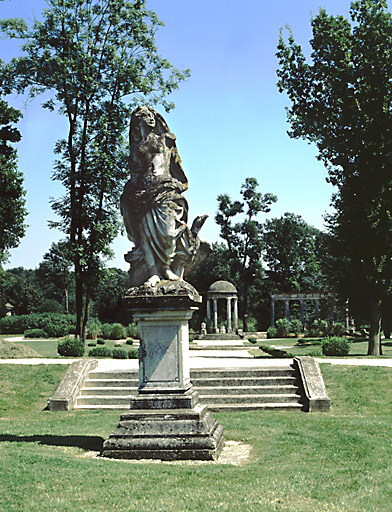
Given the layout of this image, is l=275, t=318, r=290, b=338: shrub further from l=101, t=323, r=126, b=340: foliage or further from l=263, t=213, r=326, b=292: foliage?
→ l=263, t=213, r=326, b=292: foliage

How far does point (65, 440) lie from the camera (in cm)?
827

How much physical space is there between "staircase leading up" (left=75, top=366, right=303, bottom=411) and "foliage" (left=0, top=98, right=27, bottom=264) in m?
17.0

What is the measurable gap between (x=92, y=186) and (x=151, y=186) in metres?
16.5

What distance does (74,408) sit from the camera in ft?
39.0

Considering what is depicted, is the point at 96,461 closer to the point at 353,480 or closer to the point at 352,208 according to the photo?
the point at 353,480

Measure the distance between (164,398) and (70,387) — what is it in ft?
18.5

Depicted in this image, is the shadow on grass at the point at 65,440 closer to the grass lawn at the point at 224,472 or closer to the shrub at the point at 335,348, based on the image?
the grass lawn at the point at 224,472

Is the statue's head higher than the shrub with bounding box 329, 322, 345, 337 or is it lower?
higher

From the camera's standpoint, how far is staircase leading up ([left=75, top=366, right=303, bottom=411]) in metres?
11.7

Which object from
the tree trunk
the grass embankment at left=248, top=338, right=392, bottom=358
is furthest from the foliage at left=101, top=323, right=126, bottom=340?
the tree trunk

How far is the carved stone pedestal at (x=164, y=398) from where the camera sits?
7027mm

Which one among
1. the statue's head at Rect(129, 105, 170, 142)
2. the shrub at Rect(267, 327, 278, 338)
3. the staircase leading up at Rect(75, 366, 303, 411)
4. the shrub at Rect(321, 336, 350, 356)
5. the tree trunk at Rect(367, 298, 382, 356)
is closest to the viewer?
the statue's head at Rect(129, 105, 170, 142)

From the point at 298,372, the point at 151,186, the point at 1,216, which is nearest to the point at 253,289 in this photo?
the point at 1,216

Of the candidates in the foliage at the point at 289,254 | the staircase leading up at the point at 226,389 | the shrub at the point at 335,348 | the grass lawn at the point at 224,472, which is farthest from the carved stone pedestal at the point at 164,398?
the foliage at the point at 289,254
